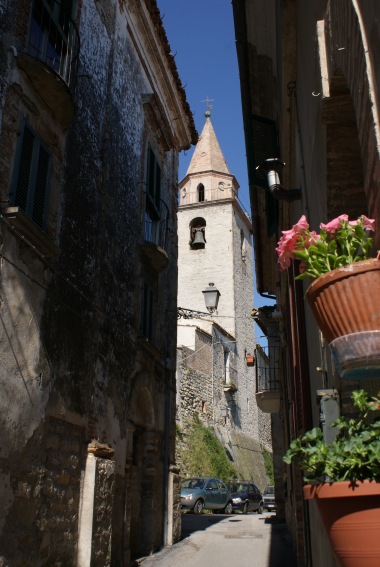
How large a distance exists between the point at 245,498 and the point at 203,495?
397cm

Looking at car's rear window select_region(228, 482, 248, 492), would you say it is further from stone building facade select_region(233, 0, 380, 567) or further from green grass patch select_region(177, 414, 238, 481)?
stone building facade select_region(233, 0, 380, 567)

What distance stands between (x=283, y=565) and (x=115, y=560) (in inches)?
107

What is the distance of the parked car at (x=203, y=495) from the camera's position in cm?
1881

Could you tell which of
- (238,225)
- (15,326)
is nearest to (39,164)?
(15,326)

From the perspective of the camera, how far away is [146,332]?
37.2ft

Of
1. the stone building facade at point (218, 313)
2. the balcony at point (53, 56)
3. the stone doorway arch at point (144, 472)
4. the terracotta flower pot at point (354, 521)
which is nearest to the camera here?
the terracotta flower pot at point (354, 521)

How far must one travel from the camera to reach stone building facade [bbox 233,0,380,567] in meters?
2.37

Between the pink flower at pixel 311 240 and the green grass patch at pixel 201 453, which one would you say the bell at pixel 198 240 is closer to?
the green grass patch at pixel 201 453

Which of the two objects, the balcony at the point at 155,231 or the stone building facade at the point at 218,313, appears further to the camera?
the stone building facade at the point at 218,313

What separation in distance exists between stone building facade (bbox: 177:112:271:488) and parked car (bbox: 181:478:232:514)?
683 centimetres

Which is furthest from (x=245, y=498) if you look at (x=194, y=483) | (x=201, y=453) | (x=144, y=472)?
(x=144, y=472)

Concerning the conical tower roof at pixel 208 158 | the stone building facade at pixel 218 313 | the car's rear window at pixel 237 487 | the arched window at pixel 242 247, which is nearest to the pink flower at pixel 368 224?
the car's rear window at pixel 237 487

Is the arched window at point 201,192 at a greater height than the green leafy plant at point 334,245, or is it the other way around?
the arched window at point 201,192

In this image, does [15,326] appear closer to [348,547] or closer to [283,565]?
[348,547]
